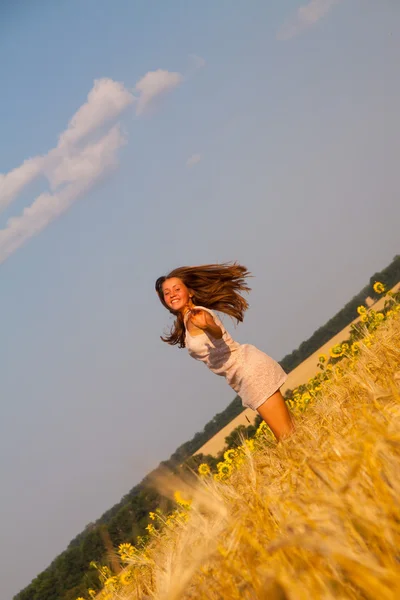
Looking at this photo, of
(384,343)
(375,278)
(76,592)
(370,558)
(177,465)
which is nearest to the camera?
(370,558)

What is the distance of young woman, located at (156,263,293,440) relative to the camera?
6.80 metres

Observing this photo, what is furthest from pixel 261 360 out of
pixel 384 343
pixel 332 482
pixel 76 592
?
pixel 76 592

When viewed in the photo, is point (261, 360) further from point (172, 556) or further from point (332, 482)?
point (332, 482)

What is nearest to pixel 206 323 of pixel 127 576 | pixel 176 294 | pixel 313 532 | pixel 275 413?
pixel 176 294

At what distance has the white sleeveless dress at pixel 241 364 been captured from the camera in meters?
6.83

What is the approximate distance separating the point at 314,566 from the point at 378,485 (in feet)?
0.84

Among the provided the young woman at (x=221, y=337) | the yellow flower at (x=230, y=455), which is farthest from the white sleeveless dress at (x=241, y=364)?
the yellow flower at (x=230, y=455)

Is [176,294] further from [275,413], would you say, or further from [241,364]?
[275,413]

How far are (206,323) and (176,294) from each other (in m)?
0.84

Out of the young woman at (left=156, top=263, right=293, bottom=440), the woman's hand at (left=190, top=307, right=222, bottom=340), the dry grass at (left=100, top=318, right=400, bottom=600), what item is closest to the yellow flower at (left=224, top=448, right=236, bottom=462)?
the young woman at (left=156, top=263, right=293, bottom=440)

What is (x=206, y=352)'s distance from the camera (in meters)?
7.00

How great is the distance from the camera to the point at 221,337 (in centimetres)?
683

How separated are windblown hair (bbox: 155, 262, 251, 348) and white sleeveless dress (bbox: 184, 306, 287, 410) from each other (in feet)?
1.57

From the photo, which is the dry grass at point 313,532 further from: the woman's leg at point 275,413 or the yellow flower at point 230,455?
the yellow flower at point 230,455
